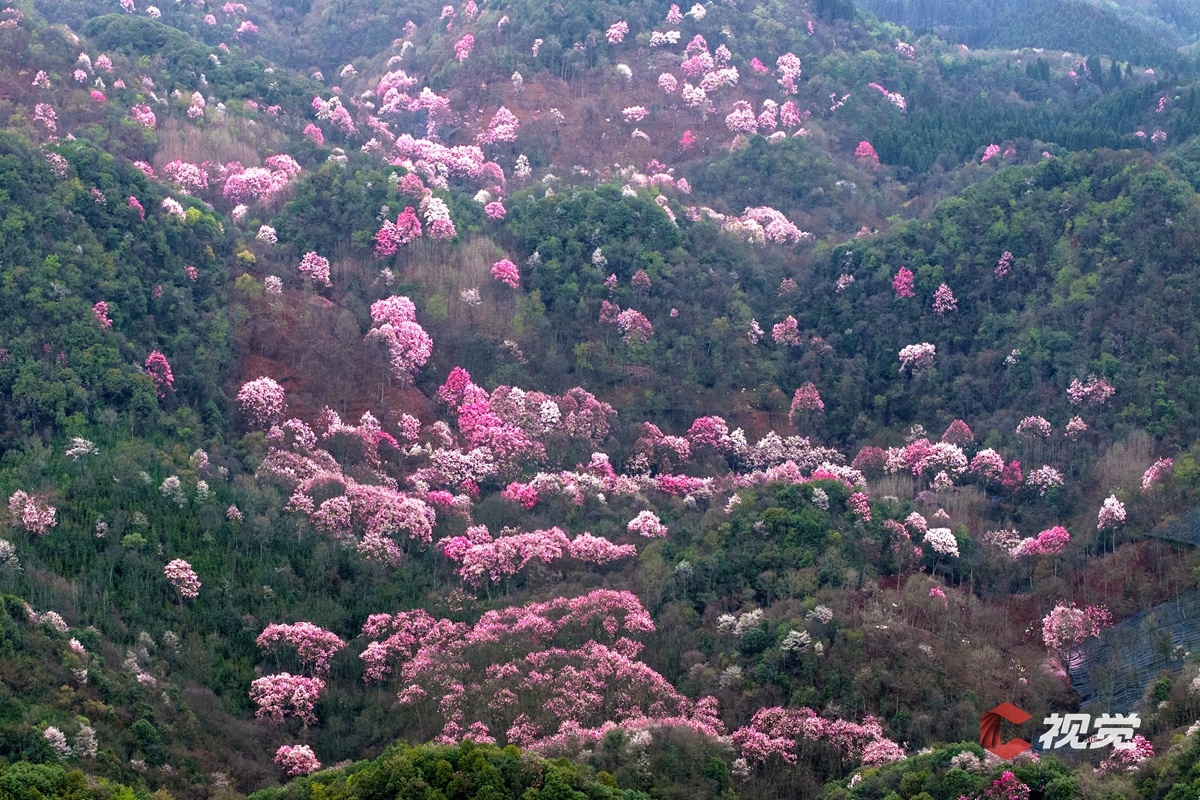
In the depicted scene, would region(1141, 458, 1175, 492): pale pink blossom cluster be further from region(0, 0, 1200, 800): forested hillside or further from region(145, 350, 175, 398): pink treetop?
region(145, 350, 175, 398): pink treetop

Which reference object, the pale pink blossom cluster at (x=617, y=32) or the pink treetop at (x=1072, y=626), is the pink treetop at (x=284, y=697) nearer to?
the pink treetop at (x=1072, y=626)

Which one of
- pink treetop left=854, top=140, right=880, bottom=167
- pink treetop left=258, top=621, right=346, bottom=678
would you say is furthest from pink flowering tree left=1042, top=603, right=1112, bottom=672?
pink treetop left=854, top=140, right=880, bottom=167

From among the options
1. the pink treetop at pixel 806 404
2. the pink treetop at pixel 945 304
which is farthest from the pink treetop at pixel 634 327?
the pink treetop at pixel 945 304

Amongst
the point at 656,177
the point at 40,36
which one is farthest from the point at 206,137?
the point at 656,177

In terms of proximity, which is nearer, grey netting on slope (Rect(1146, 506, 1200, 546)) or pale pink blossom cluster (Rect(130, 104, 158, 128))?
grey netting on slope (Rect(1146, 506, 1200, 546))

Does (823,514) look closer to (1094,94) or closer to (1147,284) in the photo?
(1147,284)

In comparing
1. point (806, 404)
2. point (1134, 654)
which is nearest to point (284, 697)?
point (1134, 654)

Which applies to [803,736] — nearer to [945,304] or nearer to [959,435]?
[959,435]
